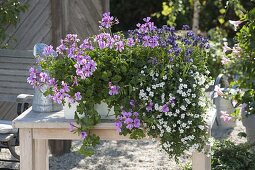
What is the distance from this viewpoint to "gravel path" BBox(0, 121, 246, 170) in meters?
5.63

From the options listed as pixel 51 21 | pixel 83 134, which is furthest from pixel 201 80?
pixel 51 21

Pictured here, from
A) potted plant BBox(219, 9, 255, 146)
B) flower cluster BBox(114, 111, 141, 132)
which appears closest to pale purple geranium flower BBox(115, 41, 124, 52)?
flower cluster BBox(114, 111, 141, 132)

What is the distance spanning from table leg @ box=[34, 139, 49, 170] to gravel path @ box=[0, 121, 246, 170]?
1.66 m

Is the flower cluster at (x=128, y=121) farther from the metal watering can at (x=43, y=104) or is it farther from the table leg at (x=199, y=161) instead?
the metal watering can at (x=43, y=104)

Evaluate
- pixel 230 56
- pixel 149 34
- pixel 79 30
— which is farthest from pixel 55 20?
pixel 149 34

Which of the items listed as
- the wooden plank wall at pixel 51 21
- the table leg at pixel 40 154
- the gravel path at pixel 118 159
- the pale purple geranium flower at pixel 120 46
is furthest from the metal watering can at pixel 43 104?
the wooden plank wall at pixel 51 21

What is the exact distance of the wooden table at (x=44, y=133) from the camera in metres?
3.71

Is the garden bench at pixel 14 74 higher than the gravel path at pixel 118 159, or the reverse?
the garden bench at pixel 14 74

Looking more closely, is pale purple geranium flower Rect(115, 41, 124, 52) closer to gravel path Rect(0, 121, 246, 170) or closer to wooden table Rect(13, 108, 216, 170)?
wooden table Rect(13, 108, 216, 170)

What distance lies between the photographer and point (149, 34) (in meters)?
3.76

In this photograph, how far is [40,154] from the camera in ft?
12.8

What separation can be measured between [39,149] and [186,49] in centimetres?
101

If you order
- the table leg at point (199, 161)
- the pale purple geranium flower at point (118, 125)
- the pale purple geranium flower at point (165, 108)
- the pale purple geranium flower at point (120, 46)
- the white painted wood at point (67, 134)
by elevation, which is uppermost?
the pale purple geranium flower at point (120, 46)

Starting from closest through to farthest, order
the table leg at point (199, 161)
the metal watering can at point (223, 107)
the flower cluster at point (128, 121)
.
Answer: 1. the flower cluster at point (128, 121)
2. the table leg at point (199, 161)
3. the metal watering can at point (223, 107)
